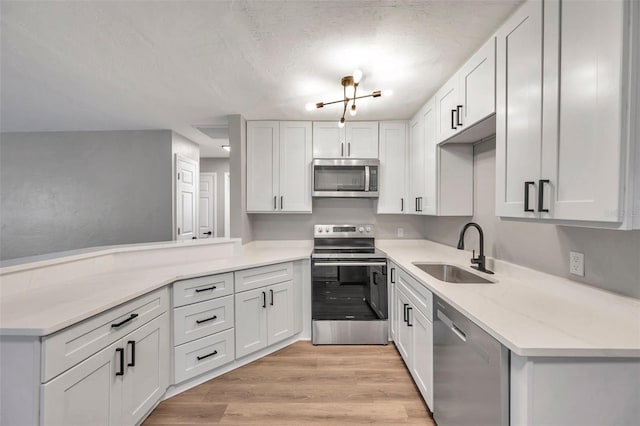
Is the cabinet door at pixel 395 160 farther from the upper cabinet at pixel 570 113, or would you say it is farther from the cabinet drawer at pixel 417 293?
the upper cabinet at pixel 570 113

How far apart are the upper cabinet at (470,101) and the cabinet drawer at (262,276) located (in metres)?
1.85

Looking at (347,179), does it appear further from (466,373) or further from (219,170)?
(219,170)

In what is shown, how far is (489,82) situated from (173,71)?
219 cm

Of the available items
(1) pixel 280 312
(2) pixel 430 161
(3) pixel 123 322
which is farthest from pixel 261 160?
(3) pixel 123 322

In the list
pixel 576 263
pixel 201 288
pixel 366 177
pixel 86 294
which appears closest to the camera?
pixel 576 263

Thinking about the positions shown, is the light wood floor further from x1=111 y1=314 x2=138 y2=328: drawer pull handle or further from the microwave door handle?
the microwave door handle

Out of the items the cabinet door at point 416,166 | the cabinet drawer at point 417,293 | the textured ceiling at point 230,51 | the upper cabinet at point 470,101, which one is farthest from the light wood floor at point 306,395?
the textured ceiling at point 230,51

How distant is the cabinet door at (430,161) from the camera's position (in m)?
2.41

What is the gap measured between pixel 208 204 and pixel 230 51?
13.2 feet

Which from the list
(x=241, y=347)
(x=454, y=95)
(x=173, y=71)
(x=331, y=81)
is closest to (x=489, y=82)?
(x=454, y=95)

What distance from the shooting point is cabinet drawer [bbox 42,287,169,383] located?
1096 millimetres

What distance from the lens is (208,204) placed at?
534 centimetres

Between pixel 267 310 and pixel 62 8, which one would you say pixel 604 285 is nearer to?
pixel 267 310

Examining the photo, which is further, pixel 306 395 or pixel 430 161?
pixel 430 161
